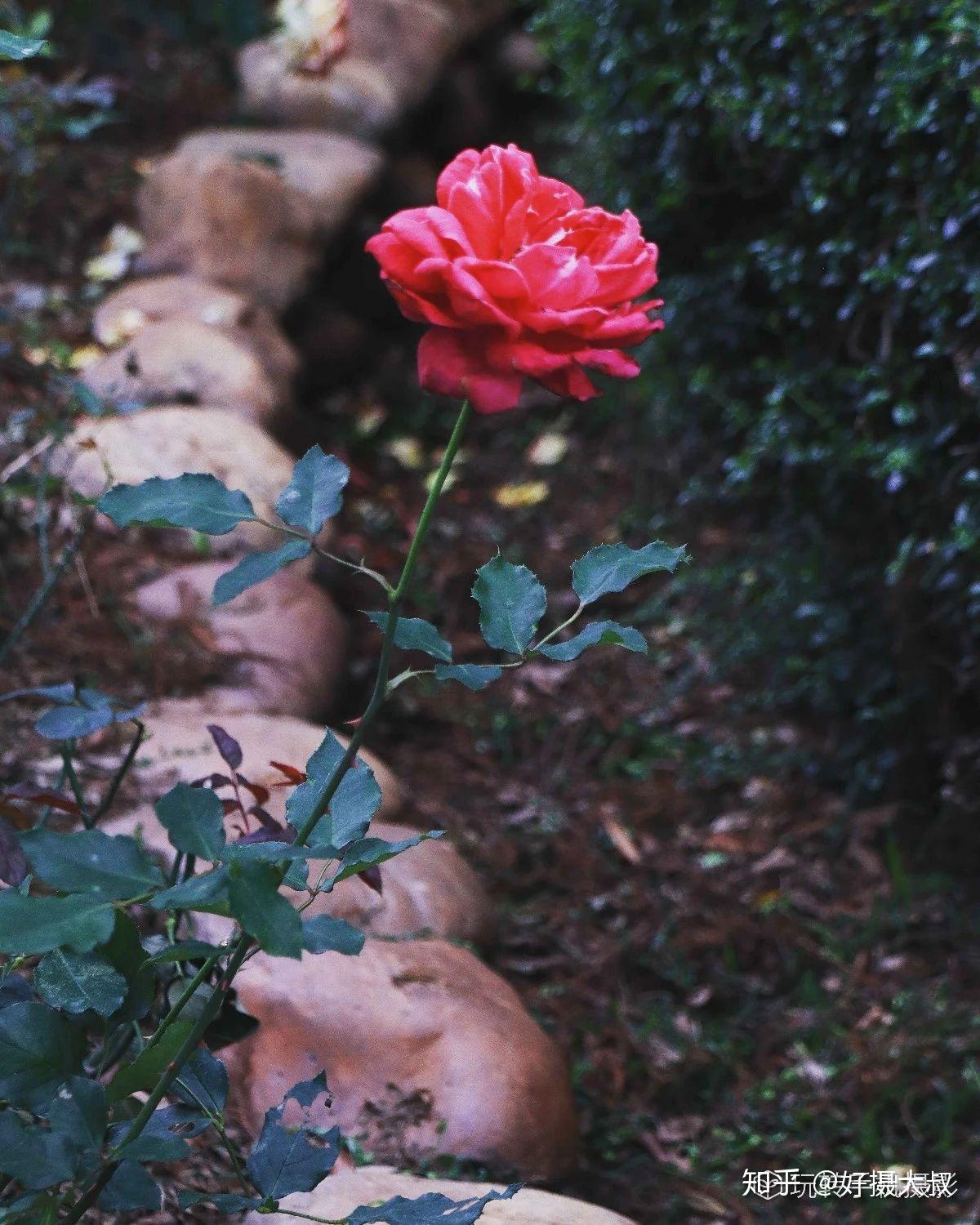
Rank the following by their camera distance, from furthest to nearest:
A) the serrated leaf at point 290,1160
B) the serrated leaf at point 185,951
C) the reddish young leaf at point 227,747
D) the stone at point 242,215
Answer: the stone at point 242,215
the reddish young leaf at point 227,747
the serrated leaf at point 290,1160
the serrated leaf at point 185,951

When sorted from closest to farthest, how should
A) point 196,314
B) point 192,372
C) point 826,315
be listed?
point 826,315 → point 192,372 → point 196,314

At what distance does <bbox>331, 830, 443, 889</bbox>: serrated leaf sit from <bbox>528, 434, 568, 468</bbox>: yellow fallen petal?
333cm

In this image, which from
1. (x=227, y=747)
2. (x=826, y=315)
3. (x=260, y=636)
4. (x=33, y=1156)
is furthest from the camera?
(x=260, y=636)

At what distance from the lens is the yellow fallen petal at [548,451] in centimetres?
426

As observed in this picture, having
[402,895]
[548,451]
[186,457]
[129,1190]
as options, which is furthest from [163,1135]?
[548,451]

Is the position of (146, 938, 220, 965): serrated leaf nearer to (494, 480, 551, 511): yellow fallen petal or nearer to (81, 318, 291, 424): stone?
(81, 318, 291, 424): stone

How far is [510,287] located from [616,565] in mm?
261

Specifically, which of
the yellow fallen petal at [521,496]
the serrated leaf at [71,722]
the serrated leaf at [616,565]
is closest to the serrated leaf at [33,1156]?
the serrated leaf at [71,722]

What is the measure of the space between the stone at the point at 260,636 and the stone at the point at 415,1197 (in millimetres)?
1201

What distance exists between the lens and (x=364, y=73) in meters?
4.55

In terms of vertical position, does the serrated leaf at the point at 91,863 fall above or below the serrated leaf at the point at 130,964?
above

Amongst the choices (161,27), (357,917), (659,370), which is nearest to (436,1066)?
(357,917)

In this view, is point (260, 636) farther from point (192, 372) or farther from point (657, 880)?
point (657, 880)

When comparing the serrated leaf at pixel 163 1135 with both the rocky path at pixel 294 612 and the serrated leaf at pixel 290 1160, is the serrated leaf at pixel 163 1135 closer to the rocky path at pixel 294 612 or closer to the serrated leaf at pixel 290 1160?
the serrated leaf at pixel 290 1160
